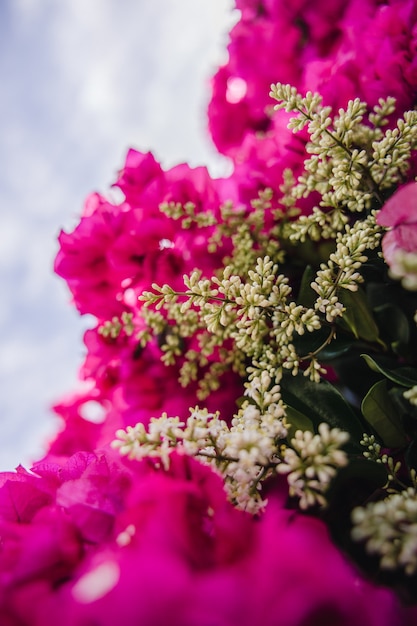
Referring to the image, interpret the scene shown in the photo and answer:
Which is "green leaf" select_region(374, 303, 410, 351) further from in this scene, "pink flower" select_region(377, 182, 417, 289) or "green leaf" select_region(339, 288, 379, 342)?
"pink flower" select_region(377, 182, 417, 289)

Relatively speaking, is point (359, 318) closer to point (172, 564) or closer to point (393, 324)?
point (393, 324)

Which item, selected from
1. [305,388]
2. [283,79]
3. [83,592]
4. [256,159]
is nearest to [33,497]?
[83,592]

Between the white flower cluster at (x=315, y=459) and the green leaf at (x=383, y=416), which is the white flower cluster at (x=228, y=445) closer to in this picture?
the white flower cluster at (x=315, y=459)

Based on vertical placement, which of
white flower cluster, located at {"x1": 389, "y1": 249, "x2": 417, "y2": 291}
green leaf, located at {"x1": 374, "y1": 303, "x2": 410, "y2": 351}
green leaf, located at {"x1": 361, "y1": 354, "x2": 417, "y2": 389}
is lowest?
white flower cluster, located at {"x1": 389, "y1": 249, "x2": 417, "y2": 291}

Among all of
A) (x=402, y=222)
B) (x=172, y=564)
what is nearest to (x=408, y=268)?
(x=402, y=222)

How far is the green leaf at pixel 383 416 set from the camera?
51 centimetres

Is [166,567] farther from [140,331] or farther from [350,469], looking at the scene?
[140,331]

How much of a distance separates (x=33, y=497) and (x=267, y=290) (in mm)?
272

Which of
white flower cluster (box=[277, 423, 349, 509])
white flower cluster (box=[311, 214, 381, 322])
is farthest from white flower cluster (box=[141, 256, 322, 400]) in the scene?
white flower cluster (box=[277, 423, 349, 509])

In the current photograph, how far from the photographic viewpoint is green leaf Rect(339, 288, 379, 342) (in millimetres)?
576

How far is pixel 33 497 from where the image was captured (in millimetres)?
464

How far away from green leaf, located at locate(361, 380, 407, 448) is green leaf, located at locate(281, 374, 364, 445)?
20 millimetres

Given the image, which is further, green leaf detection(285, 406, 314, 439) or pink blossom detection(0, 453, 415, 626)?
green leaf detection(285, 406, 314, 439)

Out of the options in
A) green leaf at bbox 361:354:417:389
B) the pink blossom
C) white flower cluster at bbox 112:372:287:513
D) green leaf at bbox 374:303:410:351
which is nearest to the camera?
the pink blossom
